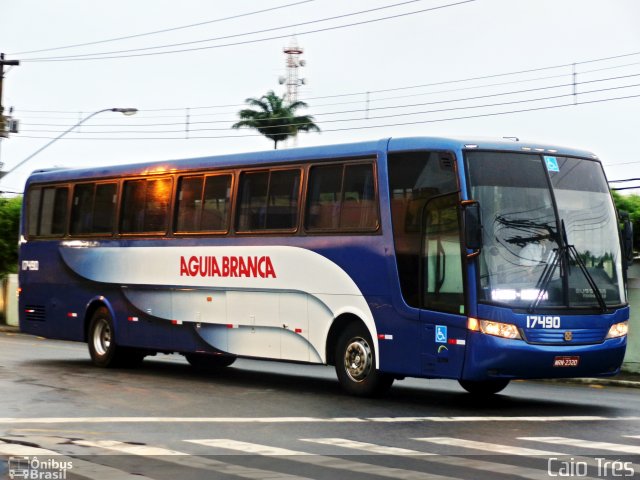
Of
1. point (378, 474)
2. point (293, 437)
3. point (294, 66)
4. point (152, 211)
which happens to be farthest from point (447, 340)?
point (294, 66)

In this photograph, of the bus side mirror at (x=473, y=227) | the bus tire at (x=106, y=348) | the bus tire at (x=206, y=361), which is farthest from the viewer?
the bus tire at (x=206, y=361)

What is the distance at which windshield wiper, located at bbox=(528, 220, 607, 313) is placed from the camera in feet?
47.9

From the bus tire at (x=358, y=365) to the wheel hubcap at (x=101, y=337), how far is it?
5.96m

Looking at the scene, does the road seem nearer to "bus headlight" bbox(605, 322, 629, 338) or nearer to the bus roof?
"bus headlight" bbox(605, 322, 629, 338)

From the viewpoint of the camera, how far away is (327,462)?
993 centimetres

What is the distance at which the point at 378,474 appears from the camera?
30.4ft

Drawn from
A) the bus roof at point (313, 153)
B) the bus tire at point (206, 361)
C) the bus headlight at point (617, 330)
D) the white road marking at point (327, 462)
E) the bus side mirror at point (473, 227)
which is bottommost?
the white road marking at point (327, 462)

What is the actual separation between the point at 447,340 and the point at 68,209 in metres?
9.73

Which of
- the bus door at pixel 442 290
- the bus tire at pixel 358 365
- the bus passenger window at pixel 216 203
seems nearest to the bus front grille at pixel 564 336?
the bus door at pixel 442 290

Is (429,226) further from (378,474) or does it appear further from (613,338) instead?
Answer: (378,474)

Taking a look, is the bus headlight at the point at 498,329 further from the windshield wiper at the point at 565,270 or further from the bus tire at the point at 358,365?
the bus tire at the point at 358,365

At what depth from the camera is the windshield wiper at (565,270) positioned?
47.9ft

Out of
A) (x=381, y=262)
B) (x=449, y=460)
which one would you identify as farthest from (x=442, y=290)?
(x=449, y=460)

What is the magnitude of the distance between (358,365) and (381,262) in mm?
1417
